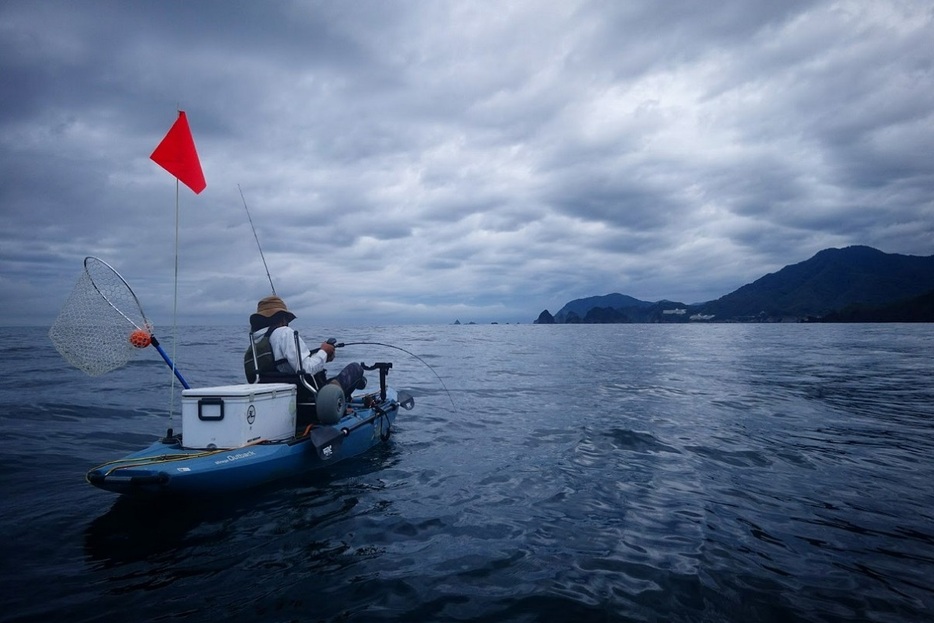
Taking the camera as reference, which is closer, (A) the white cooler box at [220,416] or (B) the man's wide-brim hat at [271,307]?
(A) the white cooler box at [220,416]

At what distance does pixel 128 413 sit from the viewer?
13.1 metres

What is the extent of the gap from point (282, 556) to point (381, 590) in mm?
1462

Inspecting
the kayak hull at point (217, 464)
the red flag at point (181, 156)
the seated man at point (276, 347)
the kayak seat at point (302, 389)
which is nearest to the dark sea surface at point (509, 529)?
the kayak hull at point (217, 464)

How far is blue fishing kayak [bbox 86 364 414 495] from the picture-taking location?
19.1 ft

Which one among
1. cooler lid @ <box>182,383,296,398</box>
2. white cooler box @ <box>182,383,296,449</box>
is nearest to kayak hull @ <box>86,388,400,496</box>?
white cooler box @ <box>182,383,296,449</box>

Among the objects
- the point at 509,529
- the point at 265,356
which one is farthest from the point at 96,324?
the point at 509,529

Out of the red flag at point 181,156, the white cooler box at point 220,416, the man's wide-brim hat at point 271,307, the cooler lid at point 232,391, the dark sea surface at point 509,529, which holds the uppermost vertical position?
the red flag at point 181,156

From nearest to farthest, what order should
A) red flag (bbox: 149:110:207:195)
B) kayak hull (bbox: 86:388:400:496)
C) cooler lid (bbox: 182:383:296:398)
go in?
1. kayak hull (bbox: 86:388:400:496)
2. cooler lid (bbox: 182:383:296:398)
3. red flag (bbox: 149:110:207:195)

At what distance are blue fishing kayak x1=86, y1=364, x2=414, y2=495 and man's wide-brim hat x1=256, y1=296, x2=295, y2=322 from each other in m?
1.47

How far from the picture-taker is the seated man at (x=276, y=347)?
802 cm

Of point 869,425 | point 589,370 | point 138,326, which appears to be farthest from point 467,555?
point 589,370

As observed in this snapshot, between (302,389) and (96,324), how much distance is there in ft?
11.3

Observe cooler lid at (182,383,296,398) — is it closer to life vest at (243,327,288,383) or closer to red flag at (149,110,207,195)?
life vest at (243,327,288,383)

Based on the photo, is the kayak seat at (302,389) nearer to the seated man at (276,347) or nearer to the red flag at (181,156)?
the seated man at (276,347)
